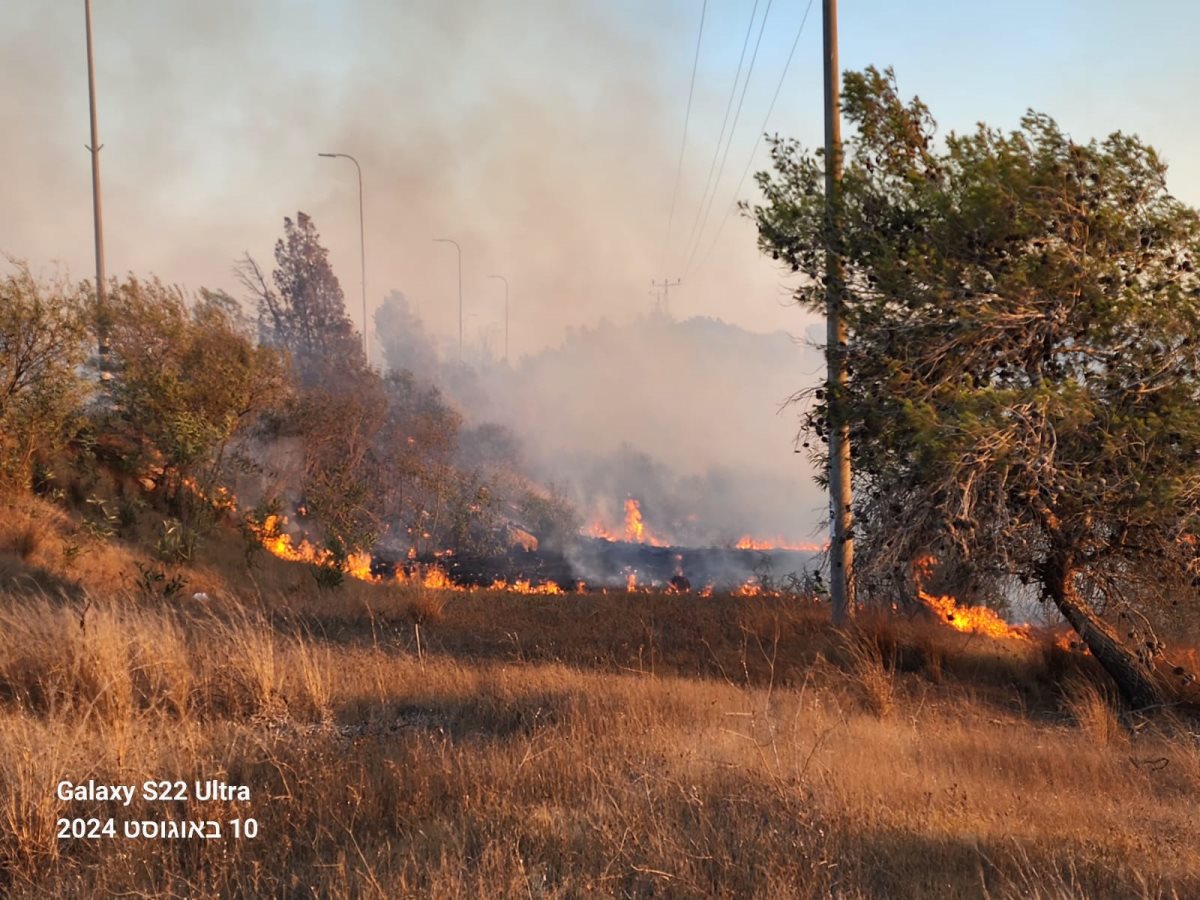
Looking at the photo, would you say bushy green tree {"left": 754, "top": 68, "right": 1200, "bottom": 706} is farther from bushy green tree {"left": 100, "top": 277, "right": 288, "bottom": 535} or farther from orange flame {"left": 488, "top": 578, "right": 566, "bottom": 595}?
bushy green tree {"left": 100, "top": 277, "right": 288, "bottom": 535}

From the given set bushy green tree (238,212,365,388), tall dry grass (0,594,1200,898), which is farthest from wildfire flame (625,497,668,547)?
tall dry grass (0,594,1200,898)

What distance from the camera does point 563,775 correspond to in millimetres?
4348

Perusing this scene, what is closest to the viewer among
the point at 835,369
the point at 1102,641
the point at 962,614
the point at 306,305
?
the point at 1102,641

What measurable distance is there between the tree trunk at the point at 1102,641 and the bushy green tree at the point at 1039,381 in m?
0.02

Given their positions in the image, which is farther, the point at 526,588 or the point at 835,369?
the point at 526,588

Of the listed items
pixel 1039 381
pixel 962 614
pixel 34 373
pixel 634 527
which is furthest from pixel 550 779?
pixel 634 527

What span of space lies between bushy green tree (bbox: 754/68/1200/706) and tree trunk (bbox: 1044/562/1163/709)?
2 centimetres

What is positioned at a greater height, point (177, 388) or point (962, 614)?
point (177, 388)

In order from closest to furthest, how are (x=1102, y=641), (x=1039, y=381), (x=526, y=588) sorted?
(x=1039, y=381) < (x=1102, y=641) < (x=526, y=588)

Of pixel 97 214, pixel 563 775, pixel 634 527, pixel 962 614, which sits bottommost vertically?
pixel 634 527

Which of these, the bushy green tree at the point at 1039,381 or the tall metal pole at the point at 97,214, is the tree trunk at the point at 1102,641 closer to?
the bushy green tree at the point at 1039,381

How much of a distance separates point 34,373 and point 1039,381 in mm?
16568

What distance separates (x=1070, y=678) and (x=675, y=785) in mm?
7212

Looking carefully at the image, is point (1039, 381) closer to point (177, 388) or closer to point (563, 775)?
point (563, 775)
